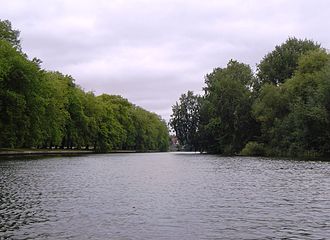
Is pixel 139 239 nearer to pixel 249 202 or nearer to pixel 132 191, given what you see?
pixel 249 202

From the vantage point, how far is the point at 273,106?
91625 mm

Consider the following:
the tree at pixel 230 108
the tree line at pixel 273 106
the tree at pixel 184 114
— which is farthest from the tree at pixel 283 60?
the tree at pixel 184 114

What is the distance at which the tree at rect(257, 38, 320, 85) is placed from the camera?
339 ft

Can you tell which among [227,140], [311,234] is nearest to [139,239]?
[311,234]

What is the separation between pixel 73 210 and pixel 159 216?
13.4ft

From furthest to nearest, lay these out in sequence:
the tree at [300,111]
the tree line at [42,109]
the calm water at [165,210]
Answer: the tree at [300,111] < the tree line at [42,109] < the calm water at [165,210]

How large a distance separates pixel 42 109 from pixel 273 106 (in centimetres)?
4179

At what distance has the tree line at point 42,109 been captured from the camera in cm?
7344

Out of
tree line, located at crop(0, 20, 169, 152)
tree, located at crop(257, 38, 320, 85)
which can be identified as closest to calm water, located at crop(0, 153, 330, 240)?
tree line, located at crop(0, 20, 169, 152)

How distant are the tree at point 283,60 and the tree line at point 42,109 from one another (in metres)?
43.8

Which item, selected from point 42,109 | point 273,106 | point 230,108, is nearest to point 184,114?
point 230,108

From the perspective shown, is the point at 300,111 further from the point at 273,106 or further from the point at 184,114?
the point at 184,114

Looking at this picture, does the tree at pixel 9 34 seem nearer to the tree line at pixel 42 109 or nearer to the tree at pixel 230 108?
the tree line at pixel 42 109

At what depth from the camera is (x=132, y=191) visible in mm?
28234
